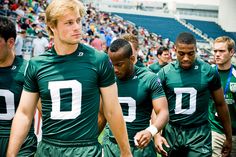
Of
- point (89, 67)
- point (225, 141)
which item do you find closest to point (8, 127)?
point (89, 67)

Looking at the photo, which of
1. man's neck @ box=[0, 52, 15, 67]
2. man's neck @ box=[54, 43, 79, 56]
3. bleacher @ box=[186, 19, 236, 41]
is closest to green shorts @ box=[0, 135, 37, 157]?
man's neck @ box=[0, 52, 15, 67]

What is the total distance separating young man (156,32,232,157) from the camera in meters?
4.45

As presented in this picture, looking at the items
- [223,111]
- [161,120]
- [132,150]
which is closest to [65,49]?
[161,120]

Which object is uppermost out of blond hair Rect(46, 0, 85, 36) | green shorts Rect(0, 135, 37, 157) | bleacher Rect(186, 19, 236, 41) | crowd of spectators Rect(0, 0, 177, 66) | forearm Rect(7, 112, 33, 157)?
blond hair Rect(46, 0, 85, 36)

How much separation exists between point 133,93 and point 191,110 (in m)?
0.74

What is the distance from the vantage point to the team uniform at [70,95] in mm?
2883

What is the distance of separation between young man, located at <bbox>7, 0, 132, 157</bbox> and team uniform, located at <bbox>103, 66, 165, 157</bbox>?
1102 millimetres

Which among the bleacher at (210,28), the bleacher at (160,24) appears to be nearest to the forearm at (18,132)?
the bleacher at (160,24)

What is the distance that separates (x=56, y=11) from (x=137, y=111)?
1616 mm

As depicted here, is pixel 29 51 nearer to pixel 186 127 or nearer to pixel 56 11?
pixel 186 127

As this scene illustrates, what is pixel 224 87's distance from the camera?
16.4 feet

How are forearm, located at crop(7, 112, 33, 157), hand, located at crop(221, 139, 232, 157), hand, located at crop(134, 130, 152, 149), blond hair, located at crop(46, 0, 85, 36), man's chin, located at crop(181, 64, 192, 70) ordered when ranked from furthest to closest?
hand, located at crop(221, 139, 232, 157)
man's chin, located at crop(181, 64, 192, 70)
hand, located at crop(134, 130, 152, 149)
forearm, located at crop(7, 112, 33, 157)
blond hair, located at crop(46, 0, 85, 36)

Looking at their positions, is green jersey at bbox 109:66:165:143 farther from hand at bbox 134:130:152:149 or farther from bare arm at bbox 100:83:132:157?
bare arm at bbox 100:83:132:157

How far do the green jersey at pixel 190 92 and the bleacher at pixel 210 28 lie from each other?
43.6 meters
